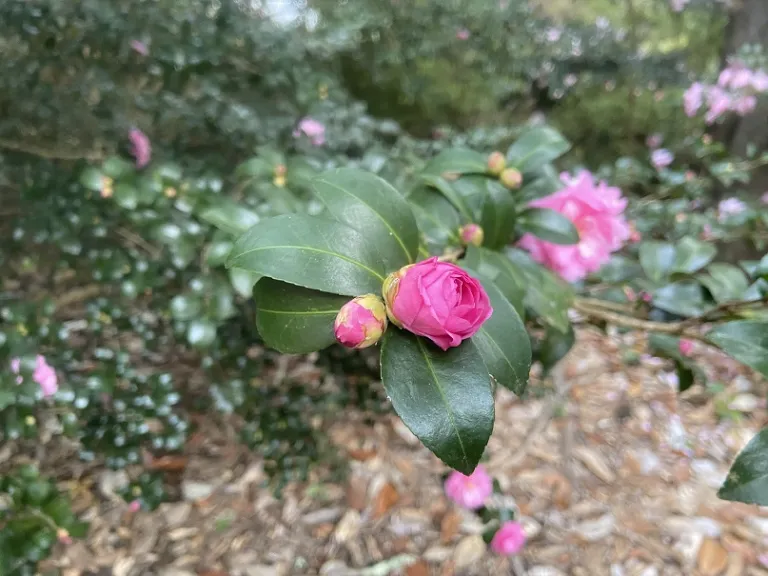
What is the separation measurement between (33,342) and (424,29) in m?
1.58

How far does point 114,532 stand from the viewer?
1329 millimetres

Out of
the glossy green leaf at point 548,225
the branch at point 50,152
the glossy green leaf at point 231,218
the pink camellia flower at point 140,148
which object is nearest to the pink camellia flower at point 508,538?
the glossy green leaf at point 548,225

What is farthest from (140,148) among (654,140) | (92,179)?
(654,140)

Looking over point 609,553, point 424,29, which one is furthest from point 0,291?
point 609,553

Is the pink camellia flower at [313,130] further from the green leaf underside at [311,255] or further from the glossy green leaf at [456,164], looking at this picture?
the green leaf underside at [311,255]

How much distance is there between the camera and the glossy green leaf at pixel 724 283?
2.84 ft

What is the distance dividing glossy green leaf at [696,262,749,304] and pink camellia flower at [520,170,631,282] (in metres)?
0.21

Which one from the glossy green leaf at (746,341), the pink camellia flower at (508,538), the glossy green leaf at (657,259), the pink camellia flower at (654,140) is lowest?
the pink camellia flower at (508,538)

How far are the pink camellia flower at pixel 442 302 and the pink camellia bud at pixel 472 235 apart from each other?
0.87 ft

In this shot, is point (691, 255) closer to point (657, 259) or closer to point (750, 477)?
point (657, 259)

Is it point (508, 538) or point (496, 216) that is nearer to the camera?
point (496, 216)

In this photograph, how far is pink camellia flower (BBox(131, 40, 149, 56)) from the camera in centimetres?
121

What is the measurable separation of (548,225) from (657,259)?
40 cm

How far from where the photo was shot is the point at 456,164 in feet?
2.52
